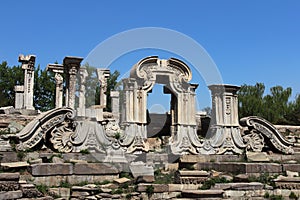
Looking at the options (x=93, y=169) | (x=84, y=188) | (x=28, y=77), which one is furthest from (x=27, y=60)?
(x=84, y=188)

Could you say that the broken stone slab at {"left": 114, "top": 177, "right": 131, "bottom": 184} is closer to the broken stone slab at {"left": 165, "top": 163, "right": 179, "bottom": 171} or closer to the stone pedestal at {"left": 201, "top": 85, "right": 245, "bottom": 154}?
the broken stone slab at {"left": 165, "top": 163, "right": 179, "bottom": 171}

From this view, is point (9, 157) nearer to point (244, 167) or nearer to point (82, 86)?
point (244, 167)

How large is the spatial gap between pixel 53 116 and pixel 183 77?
4739 millimetres

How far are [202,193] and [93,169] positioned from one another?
9.36 ft

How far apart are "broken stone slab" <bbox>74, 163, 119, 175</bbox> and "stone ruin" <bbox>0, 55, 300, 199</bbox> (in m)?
0.02

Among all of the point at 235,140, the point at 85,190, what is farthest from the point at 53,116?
the point at 235,140

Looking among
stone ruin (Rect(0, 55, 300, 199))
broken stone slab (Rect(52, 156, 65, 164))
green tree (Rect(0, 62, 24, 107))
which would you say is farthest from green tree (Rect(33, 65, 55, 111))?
broken stone slab (Rect(52, 156, 65, 164))

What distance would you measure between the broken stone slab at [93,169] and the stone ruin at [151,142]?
0.08 ft

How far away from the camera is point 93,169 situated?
9781 mm

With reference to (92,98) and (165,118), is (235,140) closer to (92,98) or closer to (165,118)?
(165,118)

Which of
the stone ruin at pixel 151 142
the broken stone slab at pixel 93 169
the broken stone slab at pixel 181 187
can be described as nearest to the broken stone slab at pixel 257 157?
the stone ruin at pixel 151 142

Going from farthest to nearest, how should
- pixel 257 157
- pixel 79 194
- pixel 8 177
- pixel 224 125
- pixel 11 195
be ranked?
pixel 224 125, pixel 257 157, pixel 79 194, pixel 8 177, pixel 11 195

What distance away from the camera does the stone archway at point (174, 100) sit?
12.8 meters

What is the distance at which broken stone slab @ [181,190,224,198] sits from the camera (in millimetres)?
8438
